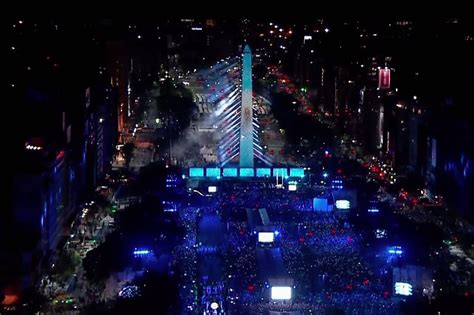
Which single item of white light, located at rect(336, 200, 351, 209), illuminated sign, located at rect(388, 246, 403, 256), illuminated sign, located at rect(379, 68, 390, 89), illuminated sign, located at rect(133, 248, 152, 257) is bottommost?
illuminated sign, located at rect(133, 248, 152, 257)

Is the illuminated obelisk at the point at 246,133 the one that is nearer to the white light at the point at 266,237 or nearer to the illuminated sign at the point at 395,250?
the white light at the point at 266,237

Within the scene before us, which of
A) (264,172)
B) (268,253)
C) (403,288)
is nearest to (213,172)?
(264,172)

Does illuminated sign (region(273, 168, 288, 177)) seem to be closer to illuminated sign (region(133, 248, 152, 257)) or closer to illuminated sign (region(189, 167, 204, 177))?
illuminated sign (region(189, 167, 204, 177))

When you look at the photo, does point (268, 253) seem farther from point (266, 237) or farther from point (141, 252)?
point (141, 252)

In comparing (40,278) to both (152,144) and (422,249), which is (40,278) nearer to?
(422,249)

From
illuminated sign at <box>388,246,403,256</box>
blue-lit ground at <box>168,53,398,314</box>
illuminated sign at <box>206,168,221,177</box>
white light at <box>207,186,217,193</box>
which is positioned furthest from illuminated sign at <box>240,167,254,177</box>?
illuminated sign at <box>388,246,403,256</box>
